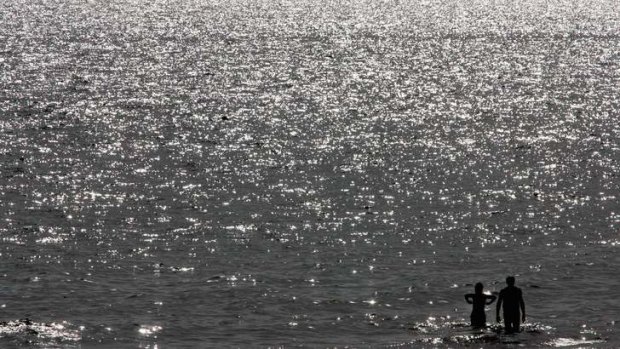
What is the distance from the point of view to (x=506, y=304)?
140ft

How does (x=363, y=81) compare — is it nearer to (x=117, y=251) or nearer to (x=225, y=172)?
(x=225, y=172)

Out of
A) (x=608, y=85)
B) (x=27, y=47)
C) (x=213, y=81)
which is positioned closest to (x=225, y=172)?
(x=213, y=81)

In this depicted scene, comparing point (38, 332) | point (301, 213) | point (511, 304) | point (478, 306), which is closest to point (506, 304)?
point (511, 304)

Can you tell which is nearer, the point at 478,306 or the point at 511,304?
the point at 511,304

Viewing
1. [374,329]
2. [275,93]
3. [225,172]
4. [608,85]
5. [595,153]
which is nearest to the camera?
[374,329]

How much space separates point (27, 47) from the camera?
189 m

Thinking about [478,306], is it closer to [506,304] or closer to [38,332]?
[506,304]

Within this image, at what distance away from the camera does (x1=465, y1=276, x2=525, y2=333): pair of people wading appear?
42500 mm

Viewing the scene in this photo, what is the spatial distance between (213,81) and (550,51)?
256 ft

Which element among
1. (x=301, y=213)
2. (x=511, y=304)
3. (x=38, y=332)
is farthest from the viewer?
(x=301, y=213)

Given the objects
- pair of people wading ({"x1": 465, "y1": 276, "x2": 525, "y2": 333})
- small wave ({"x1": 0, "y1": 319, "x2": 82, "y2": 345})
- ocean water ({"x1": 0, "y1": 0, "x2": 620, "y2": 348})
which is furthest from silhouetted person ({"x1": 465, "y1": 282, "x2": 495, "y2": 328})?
small wave ({"x1": 0, "y1": 319, "x2": 82, "y2": 345})

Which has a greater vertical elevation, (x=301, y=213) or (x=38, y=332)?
(x=301, y=213)

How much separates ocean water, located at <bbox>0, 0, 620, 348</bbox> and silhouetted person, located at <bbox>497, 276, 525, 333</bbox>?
0.81m

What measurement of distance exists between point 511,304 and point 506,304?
0.20 m
